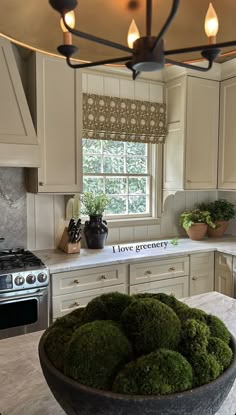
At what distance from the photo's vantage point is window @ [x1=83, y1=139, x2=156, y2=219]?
3227mm

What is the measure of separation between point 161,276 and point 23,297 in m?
1.17

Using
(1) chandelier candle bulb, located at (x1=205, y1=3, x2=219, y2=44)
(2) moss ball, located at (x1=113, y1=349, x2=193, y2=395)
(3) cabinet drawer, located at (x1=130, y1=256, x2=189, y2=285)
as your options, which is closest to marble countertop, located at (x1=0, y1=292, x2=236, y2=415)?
(2) moss ball, located at (x1=113, y1=349, x2=193, y2=395)

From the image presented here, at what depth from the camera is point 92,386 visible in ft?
2.07

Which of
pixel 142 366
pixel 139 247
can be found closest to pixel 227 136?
pixel 139 247

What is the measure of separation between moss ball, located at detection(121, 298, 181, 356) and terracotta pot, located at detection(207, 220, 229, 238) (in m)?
2.96

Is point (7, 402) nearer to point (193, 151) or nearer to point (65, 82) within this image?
point (65, 82)

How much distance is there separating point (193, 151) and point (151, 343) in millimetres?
2811

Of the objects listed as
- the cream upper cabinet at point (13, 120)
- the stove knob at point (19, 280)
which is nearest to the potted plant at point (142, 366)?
the stove knob at point (19, 280)

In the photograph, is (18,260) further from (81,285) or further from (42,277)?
(81,285)

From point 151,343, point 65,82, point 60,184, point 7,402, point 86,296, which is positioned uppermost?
point 65,82

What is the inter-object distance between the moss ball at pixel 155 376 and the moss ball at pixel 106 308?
163 mm

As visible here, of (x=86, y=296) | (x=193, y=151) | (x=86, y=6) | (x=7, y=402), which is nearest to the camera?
(x=7, y=402)

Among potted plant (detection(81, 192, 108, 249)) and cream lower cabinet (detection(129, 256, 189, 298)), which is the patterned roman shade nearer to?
potted plant (detection(81, 192, 108, 249))

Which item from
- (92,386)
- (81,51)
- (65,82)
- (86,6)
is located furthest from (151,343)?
(65,82)
